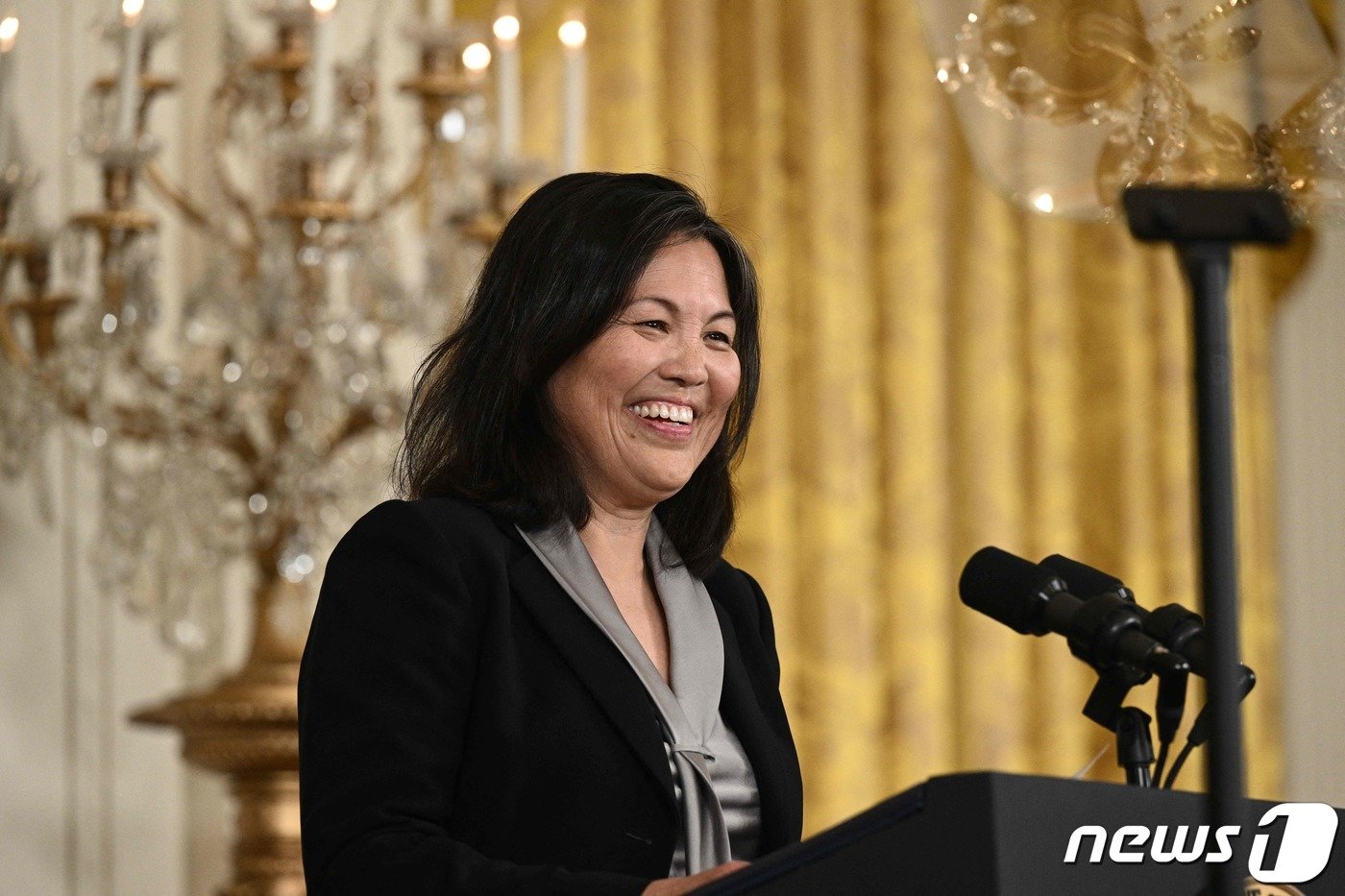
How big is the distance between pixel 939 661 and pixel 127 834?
6.31ft

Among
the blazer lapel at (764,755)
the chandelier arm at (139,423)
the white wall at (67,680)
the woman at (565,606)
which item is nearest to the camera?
the woman at (565,606)

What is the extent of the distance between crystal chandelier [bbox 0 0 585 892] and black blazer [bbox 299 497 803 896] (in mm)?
1479

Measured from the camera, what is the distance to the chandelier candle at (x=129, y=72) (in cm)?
316

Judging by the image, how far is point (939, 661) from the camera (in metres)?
4.53

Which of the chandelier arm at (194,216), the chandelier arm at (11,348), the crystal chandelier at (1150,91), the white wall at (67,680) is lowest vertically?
the white wall at (67,680)

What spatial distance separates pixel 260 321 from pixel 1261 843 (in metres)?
2.27

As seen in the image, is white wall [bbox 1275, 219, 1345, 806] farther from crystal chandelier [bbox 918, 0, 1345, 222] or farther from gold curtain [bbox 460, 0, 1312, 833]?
crystal chandelier [bbox 918, 0, 1345, 222]

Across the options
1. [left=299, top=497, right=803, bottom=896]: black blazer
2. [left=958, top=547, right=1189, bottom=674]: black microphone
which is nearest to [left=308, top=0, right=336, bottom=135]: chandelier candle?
[left=299, top=497, right=803, bottom=896]: black blazer

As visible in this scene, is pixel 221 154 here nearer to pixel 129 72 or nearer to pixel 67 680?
pixel 129 72

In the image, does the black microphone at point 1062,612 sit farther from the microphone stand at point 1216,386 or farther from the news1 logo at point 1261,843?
the microphone stand at point 1216,386

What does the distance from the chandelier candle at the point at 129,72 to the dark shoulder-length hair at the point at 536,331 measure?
1411mm

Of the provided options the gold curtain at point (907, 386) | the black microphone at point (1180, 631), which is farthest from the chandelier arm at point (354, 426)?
the black microphone at point (1180, 631)

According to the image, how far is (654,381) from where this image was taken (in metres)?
1.90

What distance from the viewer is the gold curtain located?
4477 mm
